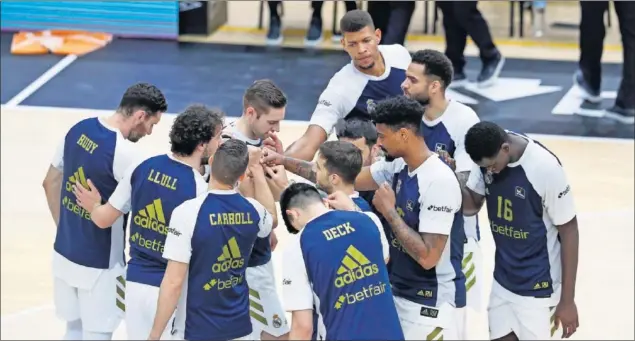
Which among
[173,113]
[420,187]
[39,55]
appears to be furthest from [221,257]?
[39,55]

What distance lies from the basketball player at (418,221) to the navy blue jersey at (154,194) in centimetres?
102

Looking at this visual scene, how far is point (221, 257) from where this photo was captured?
584cm

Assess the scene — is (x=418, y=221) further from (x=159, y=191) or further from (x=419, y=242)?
(x=159, y=191)

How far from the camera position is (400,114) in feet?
19.3

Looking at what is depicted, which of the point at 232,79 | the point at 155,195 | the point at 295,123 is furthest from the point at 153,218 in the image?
the point at 232,79

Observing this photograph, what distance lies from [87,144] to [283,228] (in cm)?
327

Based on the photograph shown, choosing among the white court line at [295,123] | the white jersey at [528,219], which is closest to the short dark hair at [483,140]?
the white jersey at [528,219]

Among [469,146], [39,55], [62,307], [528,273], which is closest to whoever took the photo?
[469,146]

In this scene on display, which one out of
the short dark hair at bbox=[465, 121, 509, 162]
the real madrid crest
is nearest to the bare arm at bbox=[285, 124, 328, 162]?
the real madrid crest

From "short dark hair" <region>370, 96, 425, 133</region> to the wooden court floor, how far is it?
8.43ft

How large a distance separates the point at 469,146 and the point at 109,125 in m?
2.06

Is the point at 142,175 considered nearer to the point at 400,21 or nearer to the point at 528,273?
the point at 528,273

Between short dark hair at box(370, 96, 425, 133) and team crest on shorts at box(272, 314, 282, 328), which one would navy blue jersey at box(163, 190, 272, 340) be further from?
short dark hair at box(370, 96, 425, 133)

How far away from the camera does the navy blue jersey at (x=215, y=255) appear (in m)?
5.74
